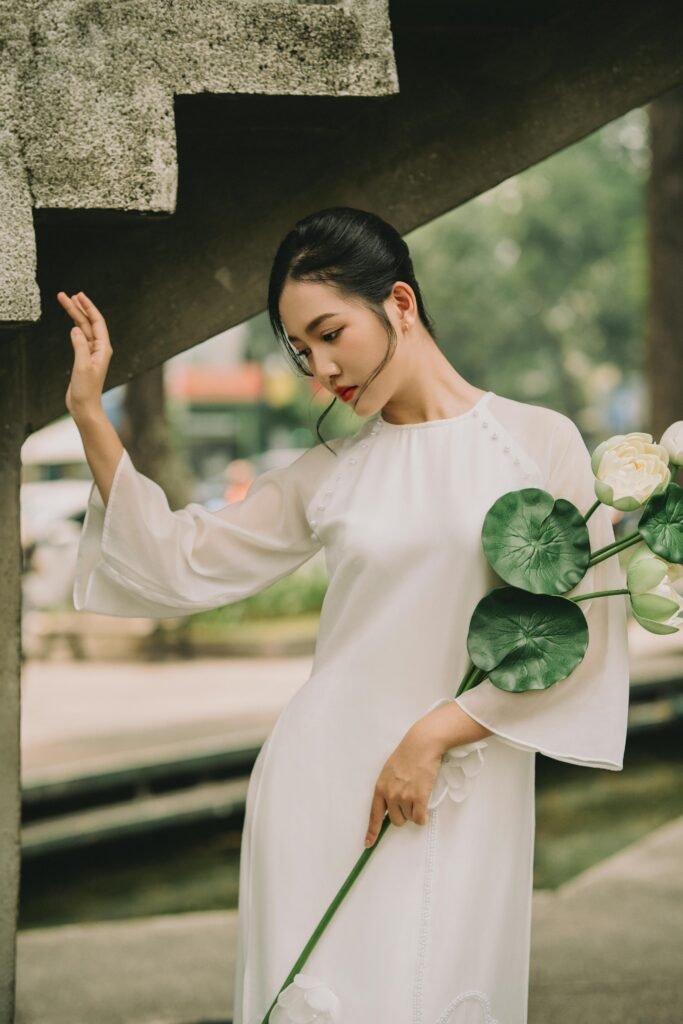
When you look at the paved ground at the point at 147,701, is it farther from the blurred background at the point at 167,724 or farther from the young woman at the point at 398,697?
the young woman at the point at 398,697

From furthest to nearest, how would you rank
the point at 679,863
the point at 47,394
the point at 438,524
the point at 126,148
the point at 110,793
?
the point at 110,793, the point at 679,863, the point at 47,394, the point at 438,524, the point at 126,148

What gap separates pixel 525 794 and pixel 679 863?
11.3ft

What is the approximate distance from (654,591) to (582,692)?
242 mm

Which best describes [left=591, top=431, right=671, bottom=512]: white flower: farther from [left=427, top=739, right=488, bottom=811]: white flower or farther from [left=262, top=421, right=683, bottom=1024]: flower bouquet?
[left=427, top=739, right=488, bottom=811]: white flower

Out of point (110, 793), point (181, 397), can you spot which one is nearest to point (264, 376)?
point (181, 397)

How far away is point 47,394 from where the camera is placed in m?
2.98

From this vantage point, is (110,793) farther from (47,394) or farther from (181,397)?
(181,397)

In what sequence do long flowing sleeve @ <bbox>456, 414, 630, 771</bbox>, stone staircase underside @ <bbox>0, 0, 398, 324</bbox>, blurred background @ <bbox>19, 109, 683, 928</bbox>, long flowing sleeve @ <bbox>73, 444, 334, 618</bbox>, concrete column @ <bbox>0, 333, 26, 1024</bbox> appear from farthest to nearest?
blurred background @ <bbox>19, 109, 683, 928</bbox> < concrete column @ <bbox>0, 333, 26, 1024</bbox> < long flowing sleeve @ <bbox>73, 444, 334, 618</bbox> < long flowing sleeve @ <bbox>456, 414, 630, 771</bbox> < stone staircase underside @ <bbox>0, 0, 398, 324</bbox>

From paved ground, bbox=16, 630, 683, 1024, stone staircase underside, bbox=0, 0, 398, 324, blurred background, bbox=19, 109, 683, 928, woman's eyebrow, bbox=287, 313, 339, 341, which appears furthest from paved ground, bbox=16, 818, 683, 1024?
stone staircase underside, bbox=0, 0, 398, 324

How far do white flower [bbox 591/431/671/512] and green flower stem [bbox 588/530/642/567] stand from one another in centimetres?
8

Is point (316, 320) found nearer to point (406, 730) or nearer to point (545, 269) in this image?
point (406, 730)

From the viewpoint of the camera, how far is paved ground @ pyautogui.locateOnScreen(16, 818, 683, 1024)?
401cm

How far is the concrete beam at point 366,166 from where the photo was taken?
2986mm

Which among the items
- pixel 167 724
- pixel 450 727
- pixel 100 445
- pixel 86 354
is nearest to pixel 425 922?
pixel 450 727
